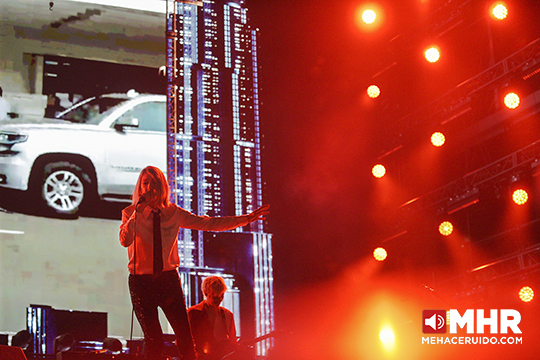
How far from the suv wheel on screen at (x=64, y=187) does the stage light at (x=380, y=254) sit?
107 inches

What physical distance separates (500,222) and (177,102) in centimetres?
360

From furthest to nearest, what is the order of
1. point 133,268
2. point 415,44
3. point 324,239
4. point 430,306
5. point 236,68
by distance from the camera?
point 236,68 < point 324,239 < point 415,44 < point 430,306 < point 133,268

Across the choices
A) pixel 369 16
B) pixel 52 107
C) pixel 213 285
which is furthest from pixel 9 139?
pixel 369 16

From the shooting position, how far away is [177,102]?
5.79 meters

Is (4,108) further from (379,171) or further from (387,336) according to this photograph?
(387,336)

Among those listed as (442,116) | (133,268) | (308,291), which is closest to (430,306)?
(308,291)

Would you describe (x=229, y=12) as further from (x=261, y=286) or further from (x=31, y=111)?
(x=261, y=286)

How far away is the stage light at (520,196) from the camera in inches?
183

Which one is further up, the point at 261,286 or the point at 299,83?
the point at 299,83

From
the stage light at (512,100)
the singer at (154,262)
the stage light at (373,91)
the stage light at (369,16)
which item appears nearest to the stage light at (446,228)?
the stage light at (512,100)

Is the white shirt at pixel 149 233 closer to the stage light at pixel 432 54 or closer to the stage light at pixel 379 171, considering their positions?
the stage light at pixel 379 171

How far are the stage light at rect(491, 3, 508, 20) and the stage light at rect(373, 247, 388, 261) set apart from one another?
2183 millimetres

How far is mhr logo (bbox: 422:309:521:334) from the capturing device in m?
4.37

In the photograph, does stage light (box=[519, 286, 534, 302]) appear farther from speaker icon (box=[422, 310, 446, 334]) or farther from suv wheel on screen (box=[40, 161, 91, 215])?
suv wheel on screen (box=[40, 161, 91, 215])
